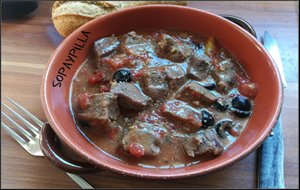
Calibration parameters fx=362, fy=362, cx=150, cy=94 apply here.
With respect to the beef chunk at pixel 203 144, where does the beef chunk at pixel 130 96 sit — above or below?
above

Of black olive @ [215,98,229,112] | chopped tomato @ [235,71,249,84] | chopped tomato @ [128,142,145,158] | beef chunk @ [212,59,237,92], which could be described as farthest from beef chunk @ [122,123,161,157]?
chopped tomato @ [235,71,249,84]

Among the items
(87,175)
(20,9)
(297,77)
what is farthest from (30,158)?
(297,77)

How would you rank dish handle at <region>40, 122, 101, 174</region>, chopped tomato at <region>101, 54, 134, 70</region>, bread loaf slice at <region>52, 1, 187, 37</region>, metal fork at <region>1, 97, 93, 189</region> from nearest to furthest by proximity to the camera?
dish handle at <region>40, 122, 101, 174</region>
metal fork at <region>1, 97, 93, 189</region>
chopped tomato at <region>101, 54, 134, 70</region>
bread loaf slice at <region>52, 1, 187, 37</region>

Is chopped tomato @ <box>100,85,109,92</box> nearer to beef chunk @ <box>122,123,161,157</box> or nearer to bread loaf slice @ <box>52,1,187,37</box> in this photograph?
beef chunk @ <box>122,123,161,157</box>

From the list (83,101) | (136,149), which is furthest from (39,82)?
(136,149)

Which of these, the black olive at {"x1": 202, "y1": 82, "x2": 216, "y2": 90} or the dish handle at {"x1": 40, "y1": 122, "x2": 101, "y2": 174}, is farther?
the black olive at {"x1": 202, "y1": 82, "x2": 216, "y2": 90}

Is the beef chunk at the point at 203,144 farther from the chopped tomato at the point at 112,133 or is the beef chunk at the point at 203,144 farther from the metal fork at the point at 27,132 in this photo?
the metal fork at the point at 27,132

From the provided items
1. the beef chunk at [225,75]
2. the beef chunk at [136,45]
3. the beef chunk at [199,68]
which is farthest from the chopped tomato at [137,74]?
the beef chunk at [225,75]
